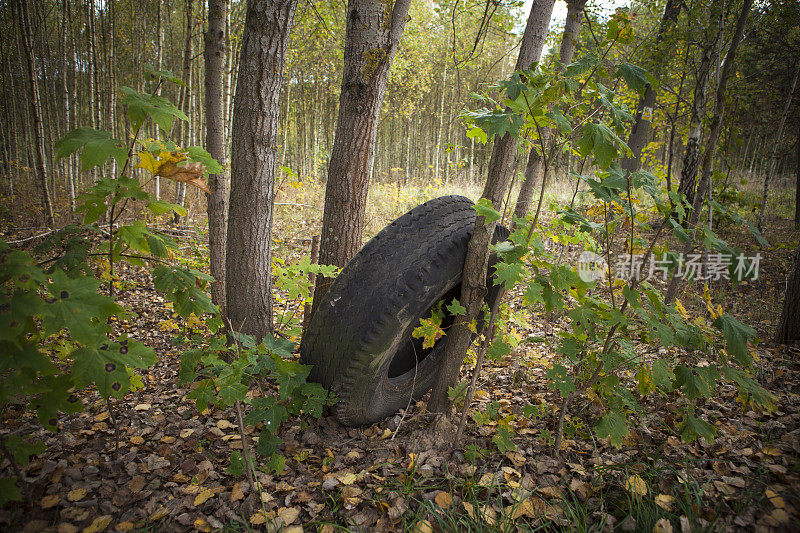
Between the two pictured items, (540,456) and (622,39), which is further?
(540,456)

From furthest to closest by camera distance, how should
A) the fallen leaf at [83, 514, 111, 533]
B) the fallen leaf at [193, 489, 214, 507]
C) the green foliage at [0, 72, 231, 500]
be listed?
1. the fallen leaf at [193, 489, 214, 507]
2. the fallen leaf at [83, 514, 111, 533]
3. the green foliage at [0, 72, 231, 500]

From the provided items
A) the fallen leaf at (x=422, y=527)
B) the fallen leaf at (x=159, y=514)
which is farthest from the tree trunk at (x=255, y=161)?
the fallen leaf at (x=422, y=527)

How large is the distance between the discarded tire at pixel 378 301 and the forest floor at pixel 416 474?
361 mm

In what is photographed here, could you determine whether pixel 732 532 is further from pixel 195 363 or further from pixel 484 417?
pixel 195 363

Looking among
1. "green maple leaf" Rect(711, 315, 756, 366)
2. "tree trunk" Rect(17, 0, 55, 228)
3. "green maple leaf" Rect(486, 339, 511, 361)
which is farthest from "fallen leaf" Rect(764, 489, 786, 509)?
"tree trunk" Rect(17, 0, 55, 228)

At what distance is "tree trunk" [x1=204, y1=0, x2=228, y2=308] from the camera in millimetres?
2896

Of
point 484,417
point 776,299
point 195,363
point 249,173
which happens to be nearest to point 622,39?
point 484,417

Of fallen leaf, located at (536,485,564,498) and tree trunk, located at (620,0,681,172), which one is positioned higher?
tree trunk, located at (620,0,681,172)

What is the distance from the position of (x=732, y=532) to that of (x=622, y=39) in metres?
2.24

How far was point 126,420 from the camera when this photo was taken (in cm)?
227

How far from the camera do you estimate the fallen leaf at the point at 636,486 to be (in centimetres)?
166

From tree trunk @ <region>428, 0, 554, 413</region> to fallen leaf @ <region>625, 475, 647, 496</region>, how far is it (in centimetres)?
101

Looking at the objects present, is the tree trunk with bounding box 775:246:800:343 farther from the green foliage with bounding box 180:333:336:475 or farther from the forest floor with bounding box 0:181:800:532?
the green foliage with bounding box 180:333:336:475

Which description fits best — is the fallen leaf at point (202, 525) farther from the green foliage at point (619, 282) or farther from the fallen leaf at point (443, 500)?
the green foliage at point (619, 282)
